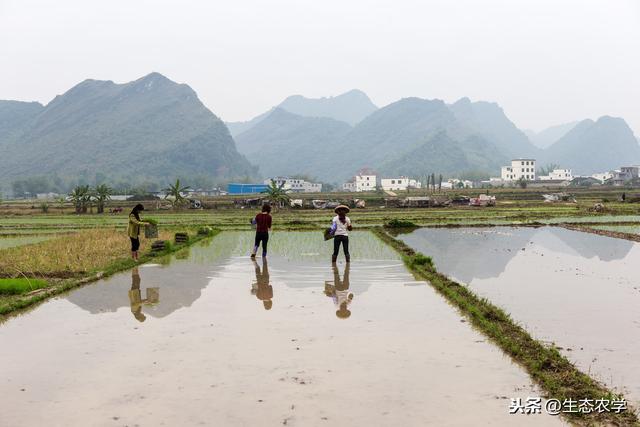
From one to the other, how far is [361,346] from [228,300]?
13.8 feet

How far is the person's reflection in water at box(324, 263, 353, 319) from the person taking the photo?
10146 mm

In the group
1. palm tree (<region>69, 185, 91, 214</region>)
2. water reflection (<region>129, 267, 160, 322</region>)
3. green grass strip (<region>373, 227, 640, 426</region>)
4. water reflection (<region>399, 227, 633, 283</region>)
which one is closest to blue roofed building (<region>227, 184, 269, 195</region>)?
palm tree (<region>69, 185, 91, 214</region>)

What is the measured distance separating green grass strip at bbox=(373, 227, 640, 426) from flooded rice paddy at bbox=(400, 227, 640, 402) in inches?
11.4

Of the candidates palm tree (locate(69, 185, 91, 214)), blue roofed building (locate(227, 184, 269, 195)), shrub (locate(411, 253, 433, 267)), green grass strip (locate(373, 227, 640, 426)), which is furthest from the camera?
blue roofed building (locate(227, 184, 269, 195))

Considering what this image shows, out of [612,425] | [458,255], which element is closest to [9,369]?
[612,425]

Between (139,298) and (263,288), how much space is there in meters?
2.60

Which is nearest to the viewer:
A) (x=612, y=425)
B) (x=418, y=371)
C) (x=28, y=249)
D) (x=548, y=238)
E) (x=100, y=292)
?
(x=612, y=425)

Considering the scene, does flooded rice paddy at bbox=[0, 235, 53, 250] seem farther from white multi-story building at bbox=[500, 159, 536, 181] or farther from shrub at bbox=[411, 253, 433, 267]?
white multi-story building at bbox=[500, 159, 536, 181]

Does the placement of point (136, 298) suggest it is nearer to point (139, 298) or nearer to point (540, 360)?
point (139, 298)

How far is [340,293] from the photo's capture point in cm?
1200

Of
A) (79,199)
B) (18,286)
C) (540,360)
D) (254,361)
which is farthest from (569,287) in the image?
(79,199)

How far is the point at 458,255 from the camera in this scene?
1925 cm

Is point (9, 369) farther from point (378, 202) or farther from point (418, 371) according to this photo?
point (378, 202)

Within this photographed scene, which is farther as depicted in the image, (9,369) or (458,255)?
(458,255)
